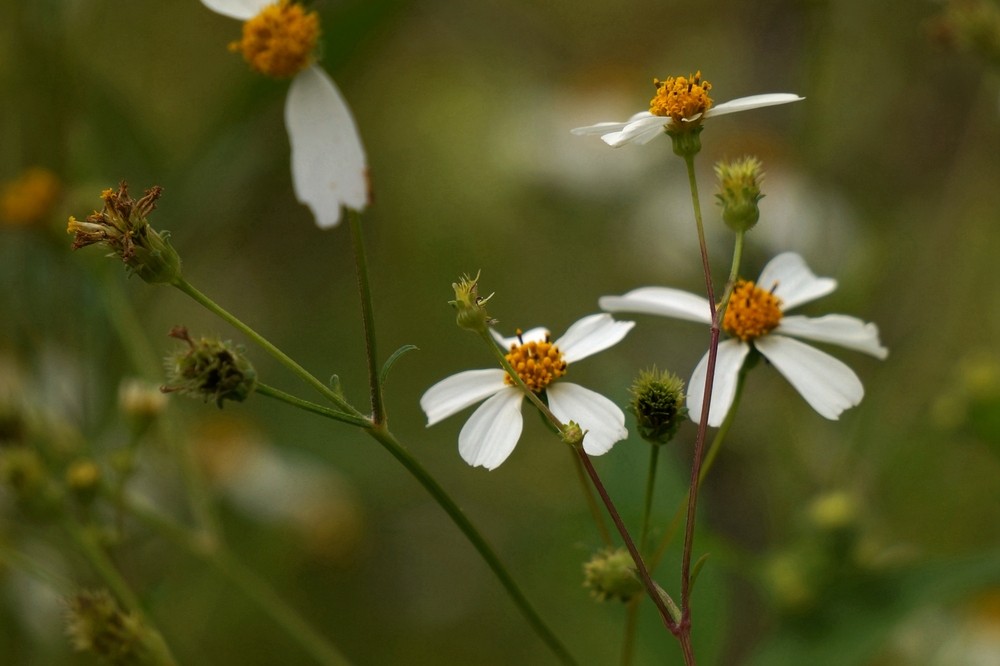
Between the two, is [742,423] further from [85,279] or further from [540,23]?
[540,23]

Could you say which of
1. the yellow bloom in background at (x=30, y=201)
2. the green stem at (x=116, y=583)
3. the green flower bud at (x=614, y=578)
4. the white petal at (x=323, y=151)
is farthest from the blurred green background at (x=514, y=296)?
the white petal at (x=323, y=151)

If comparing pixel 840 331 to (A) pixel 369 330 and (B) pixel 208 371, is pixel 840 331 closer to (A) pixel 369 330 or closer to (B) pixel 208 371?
(A) pixel 369 330

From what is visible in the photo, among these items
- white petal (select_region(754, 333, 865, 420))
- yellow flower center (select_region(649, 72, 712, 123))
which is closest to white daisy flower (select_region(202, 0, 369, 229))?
yellow flower center (select_region(649, 72, 712, 123))

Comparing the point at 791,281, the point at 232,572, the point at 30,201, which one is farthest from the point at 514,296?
→ the point at 791,281

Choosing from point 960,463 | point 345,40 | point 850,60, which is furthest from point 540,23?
point 960,463

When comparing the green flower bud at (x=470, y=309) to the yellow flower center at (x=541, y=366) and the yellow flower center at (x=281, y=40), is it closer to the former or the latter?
the yellow flower center at (x=541, y=366)

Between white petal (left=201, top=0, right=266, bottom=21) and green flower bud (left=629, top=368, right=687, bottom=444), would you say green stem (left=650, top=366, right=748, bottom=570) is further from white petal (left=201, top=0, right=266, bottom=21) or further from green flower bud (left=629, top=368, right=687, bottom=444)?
white petal (left=201, top=0, right=266, bottom=21)

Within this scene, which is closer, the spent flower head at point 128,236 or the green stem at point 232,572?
the spent flower head at point 128,236
